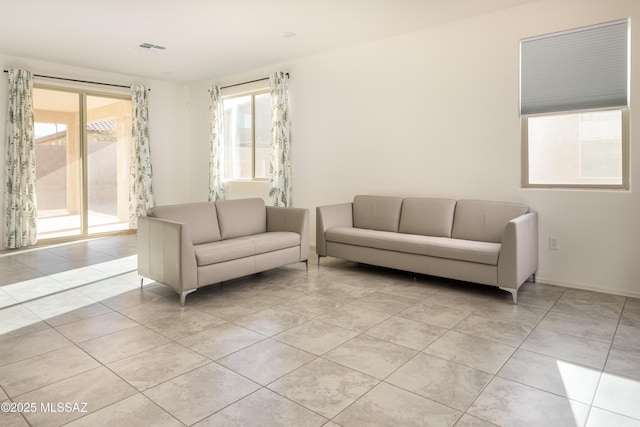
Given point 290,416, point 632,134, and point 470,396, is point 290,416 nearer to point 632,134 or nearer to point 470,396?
point 470,396

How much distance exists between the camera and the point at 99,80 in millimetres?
7102

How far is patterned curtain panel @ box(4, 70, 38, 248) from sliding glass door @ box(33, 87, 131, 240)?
0.24 meters

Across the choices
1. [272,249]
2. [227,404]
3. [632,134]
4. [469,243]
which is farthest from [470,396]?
[632,134]

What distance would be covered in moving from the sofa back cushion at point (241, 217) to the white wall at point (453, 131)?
55.0 inches

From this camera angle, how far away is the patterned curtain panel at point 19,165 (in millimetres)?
6105

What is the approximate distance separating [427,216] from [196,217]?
8.22ft

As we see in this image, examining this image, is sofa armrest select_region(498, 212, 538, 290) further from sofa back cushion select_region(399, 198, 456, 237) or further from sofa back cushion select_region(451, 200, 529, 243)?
sofa back cushion select_region(399, 198, 456, 237)

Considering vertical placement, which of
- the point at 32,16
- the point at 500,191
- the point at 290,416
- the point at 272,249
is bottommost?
the point at 290,416

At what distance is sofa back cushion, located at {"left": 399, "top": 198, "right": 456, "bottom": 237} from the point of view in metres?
4.58

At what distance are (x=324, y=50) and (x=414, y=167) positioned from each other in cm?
213

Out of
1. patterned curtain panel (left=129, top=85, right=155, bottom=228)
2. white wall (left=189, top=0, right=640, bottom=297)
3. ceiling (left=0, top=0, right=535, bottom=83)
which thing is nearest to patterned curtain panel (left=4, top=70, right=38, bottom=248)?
ceiling (left=0, top=0, right=535, bottom=83)

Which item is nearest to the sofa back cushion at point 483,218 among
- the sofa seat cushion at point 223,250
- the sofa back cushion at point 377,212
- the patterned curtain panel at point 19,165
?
the sofa back cushion at point 377,212

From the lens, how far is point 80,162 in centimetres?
695

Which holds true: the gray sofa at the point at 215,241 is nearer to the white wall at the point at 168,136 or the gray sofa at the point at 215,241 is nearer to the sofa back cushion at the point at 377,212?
the sofa back cushion at the point at 377,212
